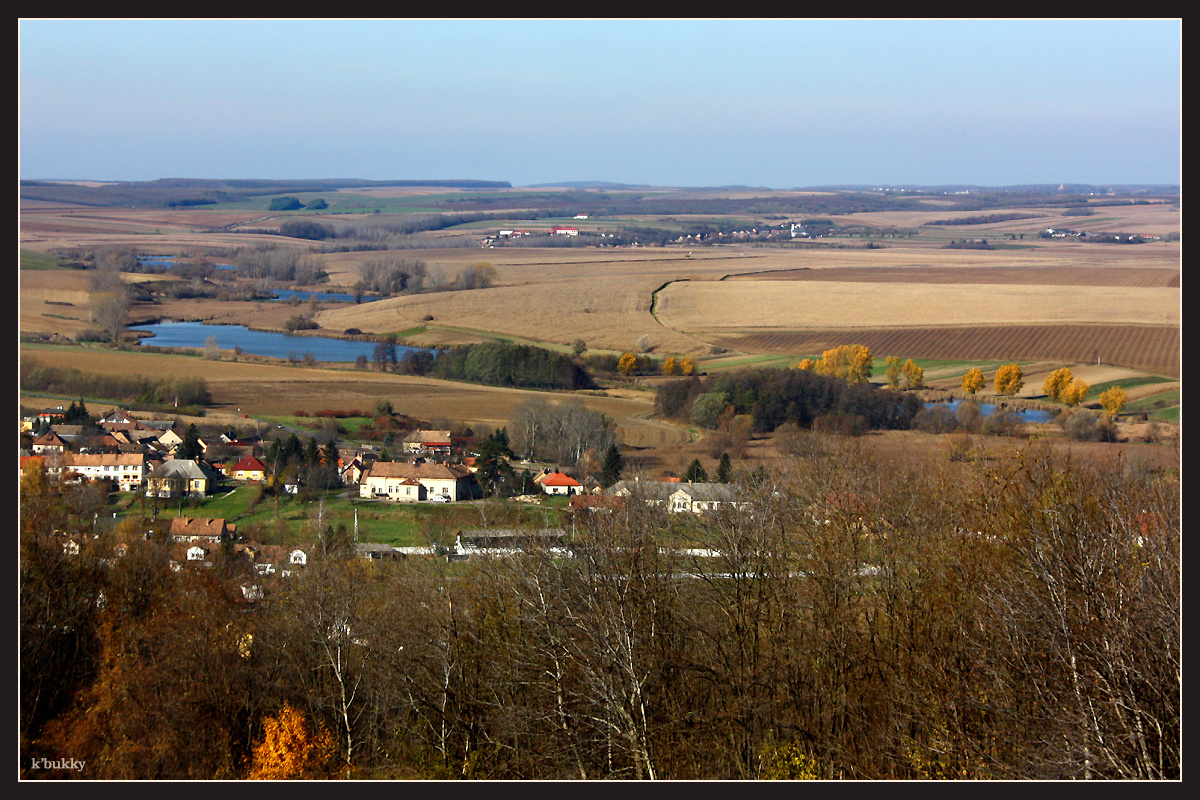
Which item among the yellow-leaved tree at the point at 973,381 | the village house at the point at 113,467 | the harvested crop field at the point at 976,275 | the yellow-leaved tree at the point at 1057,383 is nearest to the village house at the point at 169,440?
the village house at the point at 113,467

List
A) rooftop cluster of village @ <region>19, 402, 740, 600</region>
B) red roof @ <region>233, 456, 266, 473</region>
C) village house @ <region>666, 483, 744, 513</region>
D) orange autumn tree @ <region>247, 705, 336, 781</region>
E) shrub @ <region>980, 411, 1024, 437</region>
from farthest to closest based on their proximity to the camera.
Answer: shrub @ <region>980, 411, 1024, 437</region>
red roof @ <region>233, 456, 266, 473</region>
rooftop cluster of village @ <region>19, 402, 740, 600</region>
village house @ <region>666, 483, 744, 513</region>
orange autumn tree @ <region>247, 705, 336, 781</region>

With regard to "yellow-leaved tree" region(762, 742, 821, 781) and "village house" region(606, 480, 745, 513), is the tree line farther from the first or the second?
"yellow-leaved tree" region(762, 742, 821, 781)

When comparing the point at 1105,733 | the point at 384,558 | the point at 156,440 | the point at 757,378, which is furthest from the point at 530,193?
the point at 1105,733

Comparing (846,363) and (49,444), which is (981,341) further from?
(49,444)

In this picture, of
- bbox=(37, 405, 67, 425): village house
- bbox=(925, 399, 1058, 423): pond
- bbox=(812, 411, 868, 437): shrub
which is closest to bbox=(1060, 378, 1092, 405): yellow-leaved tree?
bbox=(925, 399, 1058, 423): pond

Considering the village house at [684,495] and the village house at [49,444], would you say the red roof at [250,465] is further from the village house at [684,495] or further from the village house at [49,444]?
the village house at [684,495]

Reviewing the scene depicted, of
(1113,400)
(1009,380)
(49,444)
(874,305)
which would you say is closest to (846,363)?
(1009,380)

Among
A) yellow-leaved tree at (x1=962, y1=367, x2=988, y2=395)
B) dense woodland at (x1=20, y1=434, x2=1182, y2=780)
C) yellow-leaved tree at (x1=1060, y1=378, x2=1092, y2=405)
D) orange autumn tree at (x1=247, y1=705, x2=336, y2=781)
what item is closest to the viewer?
dense woodland at (x1=20, y1=434, x2=1182, y2=780)
